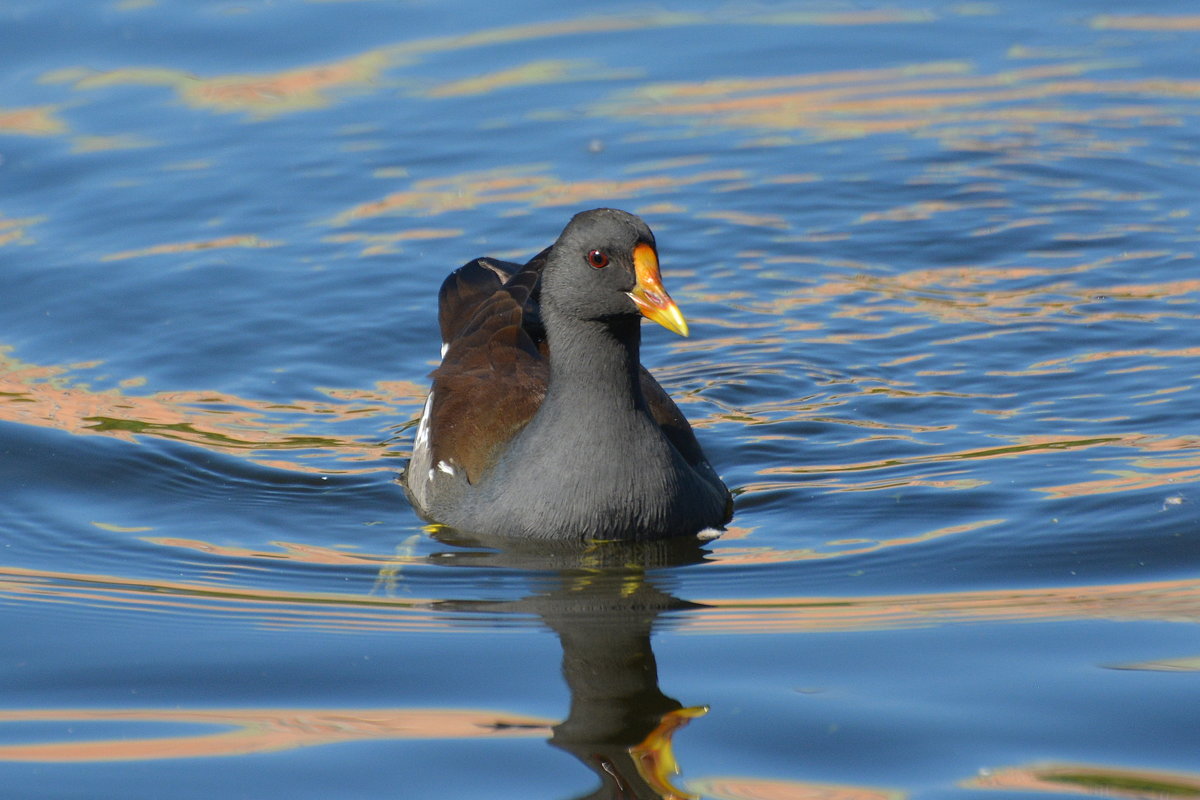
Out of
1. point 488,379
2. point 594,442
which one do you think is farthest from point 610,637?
point 488,379

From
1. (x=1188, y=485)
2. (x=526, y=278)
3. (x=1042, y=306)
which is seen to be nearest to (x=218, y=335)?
(x=526, y=278)

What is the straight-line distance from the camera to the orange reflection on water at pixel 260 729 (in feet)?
15.5

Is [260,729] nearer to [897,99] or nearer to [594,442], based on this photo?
[594,442]

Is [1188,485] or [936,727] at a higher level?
[1188,485]

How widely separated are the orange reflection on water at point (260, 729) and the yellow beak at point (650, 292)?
1746 mm

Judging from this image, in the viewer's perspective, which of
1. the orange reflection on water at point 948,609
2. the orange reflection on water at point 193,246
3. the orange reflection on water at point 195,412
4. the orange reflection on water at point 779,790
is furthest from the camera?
the orange reflection on water at point 193,246

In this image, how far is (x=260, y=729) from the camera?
486 centimetres

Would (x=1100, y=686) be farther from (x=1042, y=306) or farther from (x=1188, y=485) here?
(x=1042, y=306)

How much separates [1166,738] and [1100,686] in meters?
0.36

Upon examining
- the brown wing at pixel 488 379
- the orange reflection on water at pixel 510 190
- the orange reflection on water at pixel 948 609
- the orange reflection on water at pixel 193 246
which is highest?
the orange reflection on water at pixel 510 190

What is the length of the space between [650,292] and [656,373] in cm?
264

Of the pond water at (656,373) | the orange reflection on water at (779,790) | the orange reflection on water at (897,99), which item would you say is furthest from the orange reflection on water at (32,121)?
the orange reflection on water at (779,790)

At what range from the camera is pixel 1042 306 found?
9.16 m

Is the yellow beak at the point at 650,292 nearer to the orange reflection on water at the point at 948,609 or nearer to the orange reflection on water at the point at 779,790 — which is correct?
the orange reflection on water at the point at 948,609
